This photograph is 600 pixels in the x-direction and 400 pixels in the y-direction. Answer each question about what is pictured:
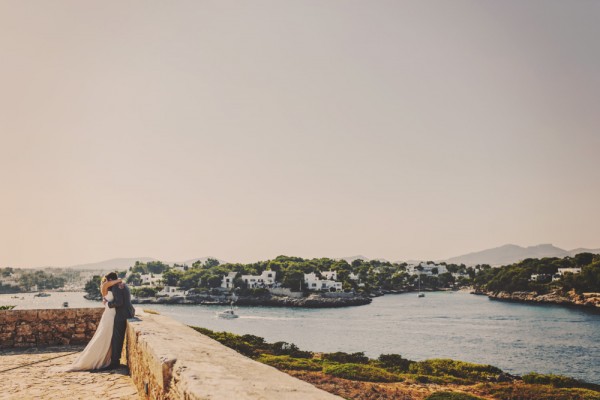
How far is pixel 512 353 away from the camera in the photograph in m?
45.7

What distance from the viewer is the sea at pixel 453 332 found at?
43.2m

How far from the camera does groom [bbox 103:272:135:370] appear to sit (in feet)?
26.2

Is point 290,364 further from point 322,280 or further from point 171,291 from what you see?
point 171,291

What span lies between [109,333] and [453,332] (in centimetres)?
5977

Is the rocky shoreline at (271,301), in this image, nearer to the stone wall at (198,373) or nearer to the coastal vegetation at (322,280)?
the coastal vegetation at (322,280)

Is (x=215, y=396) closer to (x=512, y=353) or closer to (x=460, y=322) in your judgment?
(x=512, y=353)

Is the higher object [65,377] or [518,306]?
[65,377]

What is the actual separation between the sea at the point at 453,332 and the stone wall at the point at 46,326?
124 feet

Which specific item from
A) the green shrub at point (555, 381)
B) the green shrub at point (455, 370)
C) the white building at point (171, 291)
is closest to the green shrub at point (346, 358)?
the green shrub at point (455, 370)

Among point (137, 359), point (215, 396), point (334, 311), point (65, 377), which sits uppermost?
point (215, 396)

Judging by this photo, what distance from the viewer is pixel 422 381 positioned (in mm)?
27359

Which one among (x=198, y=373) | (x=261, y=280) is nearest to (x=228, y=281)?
(x=261, y=280)

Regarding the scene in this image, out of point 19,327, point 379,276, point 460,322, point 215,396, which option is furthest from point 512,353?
point 379,276

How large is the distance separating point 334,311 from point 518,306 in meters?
42.3
